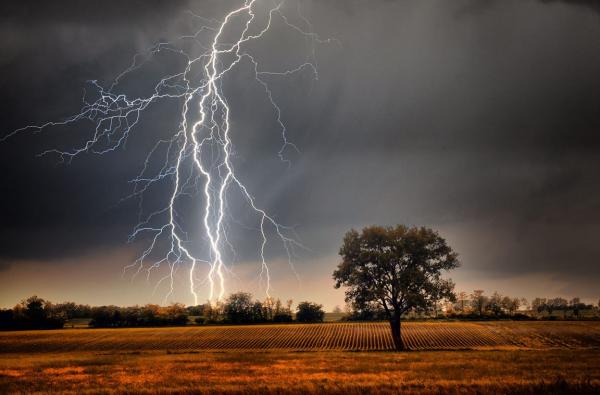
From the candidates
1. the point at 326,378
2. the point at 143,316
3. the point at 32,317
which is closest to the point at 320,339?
the point at 326,378

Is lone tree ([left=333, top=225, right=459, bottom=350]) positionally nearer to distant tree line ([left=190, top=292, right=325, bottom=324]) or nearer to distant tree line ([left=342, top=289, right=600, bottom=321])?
distant tree line ([left=342, top=289, right=600, bottom=321])

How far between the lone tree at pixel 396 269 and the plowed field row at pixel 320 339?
4.89 metres

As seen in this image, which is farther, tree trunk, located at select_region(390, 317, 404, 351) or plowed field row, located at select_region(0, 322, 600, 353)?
plowed field row, located at select_region(0, 322, 600, 353)

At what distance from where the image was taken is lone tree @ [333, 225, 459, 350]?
34.0 meters

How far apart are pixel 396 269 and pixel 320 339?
15.1 metres

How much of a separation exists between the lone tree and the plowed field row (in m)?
4.89

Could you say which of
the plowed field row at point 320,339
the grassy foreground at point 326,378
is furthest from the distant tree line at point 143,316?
the grassy foreground at point 326,378

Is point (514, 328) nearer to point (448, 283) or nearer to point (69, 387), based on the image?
point (448, 283)

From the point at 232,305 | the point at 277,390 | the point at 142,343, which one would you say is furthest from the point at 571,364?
the point at 232,305

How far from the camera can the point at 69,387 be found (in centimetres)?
1619

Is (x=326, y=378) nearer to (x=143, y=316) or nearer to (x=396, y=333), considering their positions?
(x=396, y=333)

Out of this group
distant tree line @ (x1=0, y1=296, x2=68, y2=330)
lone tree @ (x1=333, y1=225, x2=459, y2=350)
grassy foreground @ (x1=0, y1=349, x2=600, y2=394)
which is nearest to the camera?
grassy foreground @ (x1=0, y1=349, x2=600, y2=394)

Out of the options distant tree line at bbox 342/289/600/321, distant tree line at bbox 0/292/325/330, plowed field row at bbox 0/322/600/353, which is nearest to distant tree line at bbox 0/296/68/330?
distant tree line at bbox 0/292/325/330

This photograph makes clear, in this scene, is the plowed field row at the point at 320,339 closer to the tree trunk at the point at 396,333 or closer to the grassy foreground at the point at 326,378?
the tree trunk at the point at 396,333
